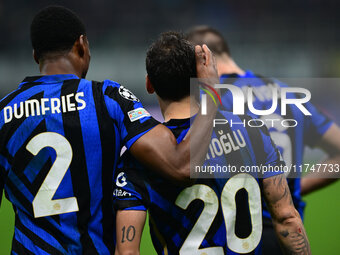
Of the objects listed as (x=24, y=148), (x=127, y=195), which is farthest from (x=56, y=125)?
(x=127, y=195)

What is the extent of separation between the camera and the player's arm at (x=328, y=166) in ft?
9.92

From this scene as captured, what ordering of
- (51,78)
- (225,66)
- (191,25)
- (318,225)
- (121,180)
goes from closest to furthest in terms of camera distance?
1. (121,180)
2. (51,78)
3. (225,66)
4. (318,225)
5. (191,25)

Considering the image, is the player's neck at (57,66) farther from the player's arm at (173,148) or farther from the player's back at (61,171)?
the player's arm at (173,148)

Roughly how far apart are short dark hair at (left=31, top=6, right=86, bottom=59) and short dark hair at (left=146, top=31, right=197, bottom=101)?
1.43 feet

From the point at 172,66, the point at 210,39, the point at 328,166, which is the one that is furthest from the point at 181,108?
the point at 210,39

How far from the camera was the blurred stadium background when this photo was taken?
565 inches

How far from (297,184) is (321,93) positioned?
1133 cm

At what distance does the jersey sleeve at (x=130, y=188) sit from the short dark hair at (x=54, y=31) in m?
0.65

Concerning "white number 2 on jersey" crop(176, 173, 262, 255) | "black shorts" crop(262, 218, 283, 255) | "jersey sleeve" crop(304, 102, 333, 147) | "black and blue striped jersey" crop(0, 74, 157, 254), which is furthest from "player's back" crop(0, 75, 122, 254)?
"jersey sleeve" crop(304, 102, 333, 147)

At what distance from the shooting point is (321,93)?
13.6 metres

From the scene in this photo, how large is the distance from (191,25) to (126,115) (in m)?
13.4

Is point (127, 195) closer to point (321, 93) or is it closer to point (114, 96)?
point (114, 96)

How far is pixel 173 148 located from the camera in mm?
1965

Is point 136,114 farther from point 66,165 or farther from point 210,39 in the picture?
point 210,39
